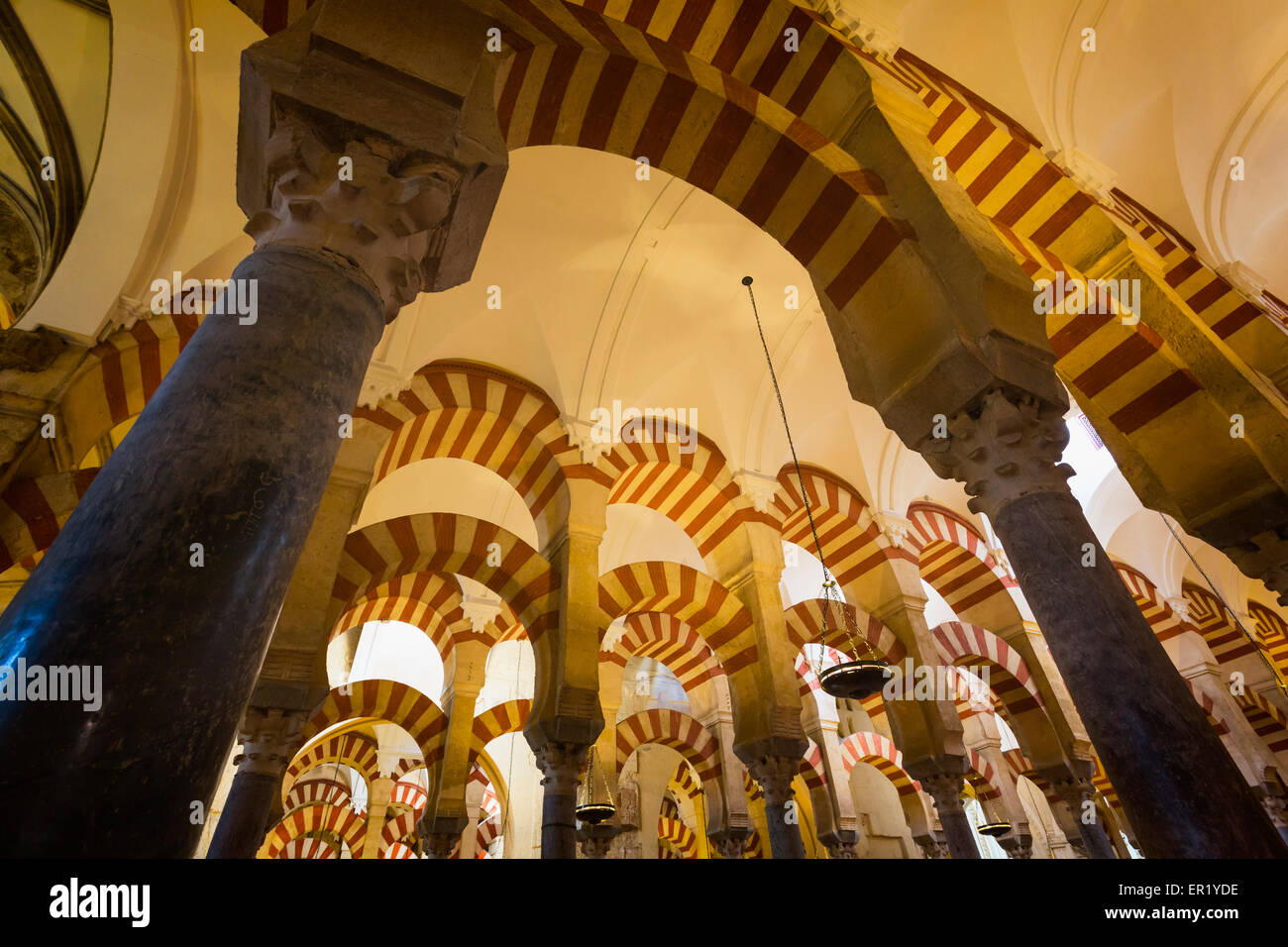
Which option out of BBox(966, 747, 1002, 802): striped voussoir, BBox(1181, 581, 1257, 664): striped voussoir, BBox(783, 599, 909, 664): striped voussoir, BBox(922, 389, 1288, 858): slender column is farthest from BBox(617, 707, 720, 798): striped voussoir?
BBox(922, 389, 1288, 858): slender column

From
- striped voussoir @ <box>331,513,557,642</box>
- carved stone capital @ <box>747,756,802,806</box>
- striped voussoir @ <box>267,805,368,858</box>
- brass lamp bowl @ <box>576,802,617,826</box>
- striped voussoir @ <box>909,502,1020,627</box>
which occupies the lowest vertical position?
carved stone capital @ <box>747,756,802,806</box>

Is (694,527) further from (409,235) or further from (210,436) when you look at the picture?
(210,436)

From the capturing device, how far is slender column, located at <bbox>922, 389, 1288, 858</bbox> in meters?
1.98

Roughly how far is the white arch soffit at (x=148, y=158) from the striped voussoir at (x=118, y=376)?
16 centimetres

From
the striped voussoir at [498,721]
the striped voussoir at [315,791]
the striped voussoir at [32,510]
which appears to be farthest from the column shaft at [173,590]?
the striped voussoir at [315,791]

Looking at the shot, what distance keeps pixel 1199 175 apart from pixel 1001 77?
229cm

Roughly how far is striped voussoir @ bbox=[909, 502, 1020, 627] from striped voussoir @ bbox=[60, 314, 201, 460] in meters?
7.59

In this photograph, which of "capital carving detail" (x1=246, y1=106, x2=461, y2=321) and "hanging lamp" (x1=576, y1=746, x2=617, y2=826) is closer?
"capital carving detail" (x1=246, y1=106, x2=461, y2=321)

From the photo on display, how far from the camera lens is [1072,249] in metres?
4.31

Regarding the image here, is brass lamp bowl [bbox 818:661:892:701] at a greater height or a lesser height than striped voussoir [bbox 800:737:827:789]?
lesser

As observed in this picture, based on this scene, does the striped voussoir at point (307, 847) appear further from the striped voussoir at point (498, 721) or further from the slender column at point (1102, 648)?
the slender column at point (1102, 648)

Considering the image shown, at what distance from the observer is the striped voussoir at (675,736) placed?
980 cm

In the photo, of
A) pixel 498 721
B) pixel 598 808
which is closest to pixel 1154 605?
pixel 598 808

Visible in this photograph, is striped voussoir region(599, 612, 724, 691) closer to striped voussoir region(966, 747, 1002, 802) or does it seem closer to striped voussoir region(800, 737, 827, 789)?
striped voussoir region(800, 737, 827, 789)
